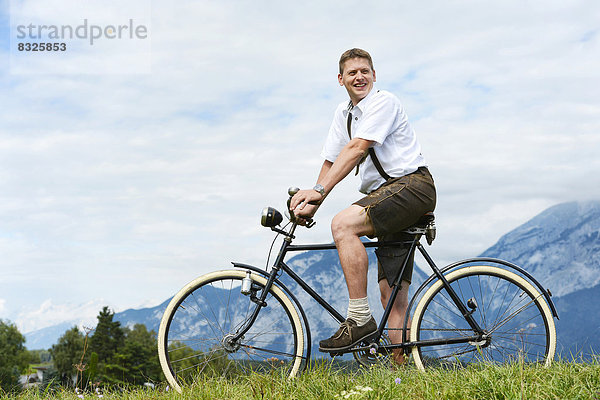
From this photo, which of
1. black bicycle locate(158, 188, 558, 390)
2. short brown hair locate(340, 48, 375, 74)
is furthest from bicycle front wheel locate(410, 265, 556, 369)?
short brown hair locate(340, 48, 375, 74)

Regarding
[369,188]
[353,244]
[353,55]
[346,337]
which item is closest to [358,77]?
[353,55]

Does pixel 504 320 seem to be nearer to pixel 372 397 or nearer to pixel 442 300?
pixel 442 300

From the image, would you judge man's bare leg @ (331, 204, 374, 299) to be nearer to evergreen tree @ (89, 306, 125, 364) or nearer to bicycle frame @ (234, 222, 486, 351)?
bicycle frame @ (234, 222, 486, 351)

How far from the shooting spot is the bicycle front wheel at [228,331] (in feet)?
16.2

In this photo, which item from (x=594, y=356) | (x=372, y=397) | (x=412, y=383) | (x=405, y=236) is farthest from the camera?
(x=405, y=236)

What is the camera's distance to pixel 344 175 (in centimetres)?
491

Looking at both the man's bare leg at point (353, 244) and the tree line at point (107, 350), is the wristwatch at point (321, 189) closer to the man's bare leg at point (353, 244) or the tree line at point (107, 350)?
the man's bare leg at point (353, 244)

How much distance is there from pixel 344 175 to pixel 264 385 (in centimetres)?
180

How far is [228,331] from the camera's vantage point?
503 centimetres

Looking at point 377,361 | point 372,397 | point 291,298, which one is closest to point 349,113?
point 291,298

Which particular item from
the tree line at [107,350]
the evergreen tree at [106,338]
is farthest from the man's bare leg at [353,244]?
the evergreen tree at [106,338]

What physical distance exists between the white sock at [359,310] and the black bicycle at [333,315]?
0.21 metres

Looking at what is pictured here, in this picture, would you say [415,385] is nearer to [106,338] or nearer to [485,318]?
[485,318]

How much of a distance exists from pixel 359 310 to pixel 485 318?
118cm
